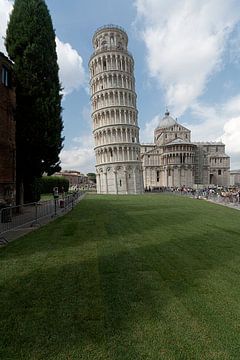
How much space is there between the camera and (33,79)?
2011 cm

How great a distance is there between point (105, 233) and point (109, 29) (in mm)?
75808

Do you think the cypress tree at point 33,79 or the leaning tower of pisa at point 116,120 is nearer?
the cypress tree at point 33,79

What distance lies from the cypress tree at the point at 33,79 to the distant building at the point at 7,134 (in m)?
0.61

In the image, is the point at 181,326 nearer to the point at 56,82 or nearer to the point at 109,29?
the point at 56,82

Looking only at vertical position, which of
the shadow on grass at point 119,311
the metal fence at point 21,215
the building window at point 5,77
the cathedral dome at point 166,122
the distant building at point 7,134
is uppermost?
the cathedral dome at point 166,122

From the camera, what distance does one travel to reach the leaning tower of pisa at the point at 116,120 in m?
71.2

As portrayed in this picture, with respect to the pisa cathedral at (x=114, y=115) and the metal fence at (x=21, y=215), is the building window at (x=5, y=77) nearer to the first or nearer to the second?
the metal fence at (x=21, y=215)

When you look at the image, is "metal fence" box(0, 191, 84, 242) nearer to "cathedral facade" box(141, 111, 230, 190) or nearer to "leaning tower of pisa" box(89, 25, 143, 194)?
"leaning tower of pisa" box(89, 25, 143, 194)

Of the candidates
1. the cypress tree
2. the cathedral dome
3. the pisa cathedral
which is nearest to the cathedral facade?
the cathedral dome

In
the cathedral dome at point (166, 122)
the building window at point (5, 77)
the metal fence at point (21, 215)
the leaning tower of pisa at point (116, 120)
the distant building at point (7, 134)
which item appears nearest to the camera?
the metal fence at point (21, 215)

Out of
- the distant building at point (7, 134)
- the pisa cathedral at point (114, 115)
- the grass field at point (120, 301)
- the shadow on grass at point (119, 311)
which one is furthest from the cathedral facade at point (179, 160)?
the shadow on grass at point (119, 311)

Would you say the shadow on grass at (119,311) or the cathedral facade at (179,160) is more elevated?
the cathedral facade at (179,160)

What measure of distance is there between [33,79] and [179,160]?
81734mm

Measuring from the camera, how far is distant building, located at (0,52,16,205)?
18688 mm
